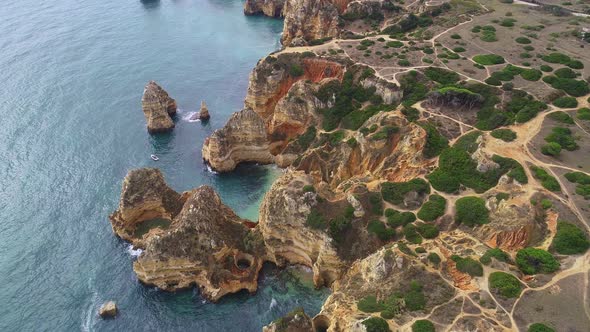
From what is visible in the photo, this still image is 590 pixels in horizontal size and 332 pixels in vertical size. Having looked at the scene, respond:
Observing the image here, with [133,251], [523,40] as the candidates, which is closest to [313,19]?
[523,40]

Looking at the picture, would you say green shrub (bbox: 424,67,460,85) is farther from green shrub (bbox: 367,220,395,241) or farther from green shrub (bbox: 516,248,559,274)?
green shrub (bbox: 516,248,559,274)

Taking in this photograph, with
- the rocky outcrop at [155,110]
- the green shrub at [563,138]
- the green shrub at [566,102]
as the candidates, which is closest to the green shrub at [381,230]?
the green shrub at [563,138]

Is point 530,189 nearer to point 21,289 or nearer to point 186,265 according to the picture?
point 186,265

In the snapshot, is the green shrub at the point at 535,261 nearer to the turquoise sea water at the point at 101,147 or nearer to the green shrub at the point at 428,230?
the green shrub at the point at 428,230

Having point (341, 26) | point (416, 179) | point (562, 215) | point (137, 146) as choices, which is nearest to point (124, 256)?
point (137, 146)

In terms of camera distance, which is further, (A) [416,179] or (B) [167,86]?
(B) [167,86]

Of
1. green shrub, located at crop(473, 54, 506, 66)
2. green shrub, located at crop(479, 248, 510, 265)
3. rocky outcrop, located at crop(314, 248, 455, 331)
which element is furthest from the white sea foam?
green shrub, located at crop(473, 54, 506, 66)
